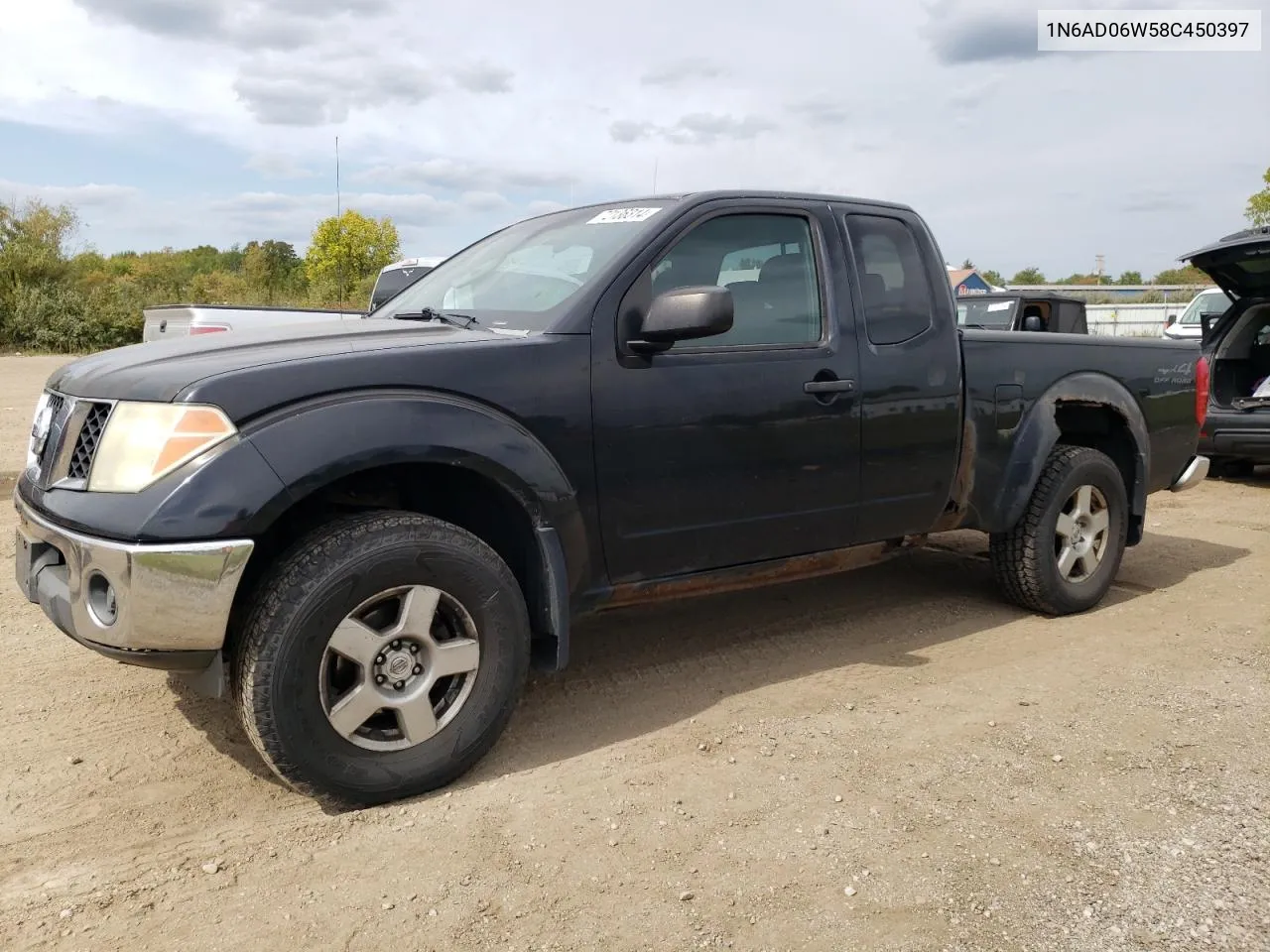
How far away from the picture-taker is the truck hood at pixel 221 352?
275cm

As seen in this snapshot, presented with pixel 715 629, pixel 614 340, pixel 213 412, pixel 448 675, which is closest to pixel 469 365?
pixel 614 340

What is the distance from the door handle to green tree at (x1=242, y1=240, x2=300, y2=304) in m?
34.7

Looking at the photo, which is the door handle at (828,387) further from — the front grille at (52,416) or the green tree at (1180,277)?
the green tree at (1180,277)


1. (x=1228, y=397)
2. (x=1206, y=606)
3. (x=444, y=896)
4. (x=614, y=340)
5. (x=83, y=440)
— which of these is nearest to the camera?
(x=444, y=896)

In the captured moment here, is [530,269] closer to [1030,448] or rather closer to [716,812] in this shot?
[716,812]

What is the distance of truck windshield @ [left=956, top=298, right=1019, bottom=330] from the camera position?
10680 mm

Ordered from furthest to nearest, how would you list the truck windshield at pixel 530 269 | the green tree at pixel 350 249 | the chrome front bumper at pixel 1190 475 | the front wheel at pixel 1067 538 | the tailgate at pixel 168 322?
the green tree at pixel 350 249
the tailgate at pixel 168 322
the chrome front bumper at pixel 1190 475
the front wheel at pixel 1067 538
the truck windshield at pixel 530 269

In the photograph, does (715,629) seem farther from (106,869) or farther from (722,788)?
(106,869)

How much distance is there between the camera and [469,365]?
3041 mm

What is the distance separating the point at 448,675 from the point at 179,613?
773 millimetres

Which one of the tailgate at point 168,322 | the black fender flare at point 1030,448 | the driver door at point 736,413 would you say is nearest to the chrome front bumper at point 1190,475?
the black fender flare at point 1030,448

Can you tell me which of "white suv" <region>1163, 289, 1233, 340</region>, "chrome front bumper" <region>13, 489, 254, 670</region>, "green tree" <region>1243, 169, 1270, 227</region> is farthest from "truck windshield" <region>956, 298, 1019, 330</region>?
"green tree" <region>1243, 169, 1270, 227</region>

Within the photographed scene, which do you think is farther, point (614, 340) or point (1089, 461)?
point (1089, 461)

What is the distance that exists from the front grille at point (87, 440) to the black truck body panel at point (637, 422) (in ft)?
0.24
